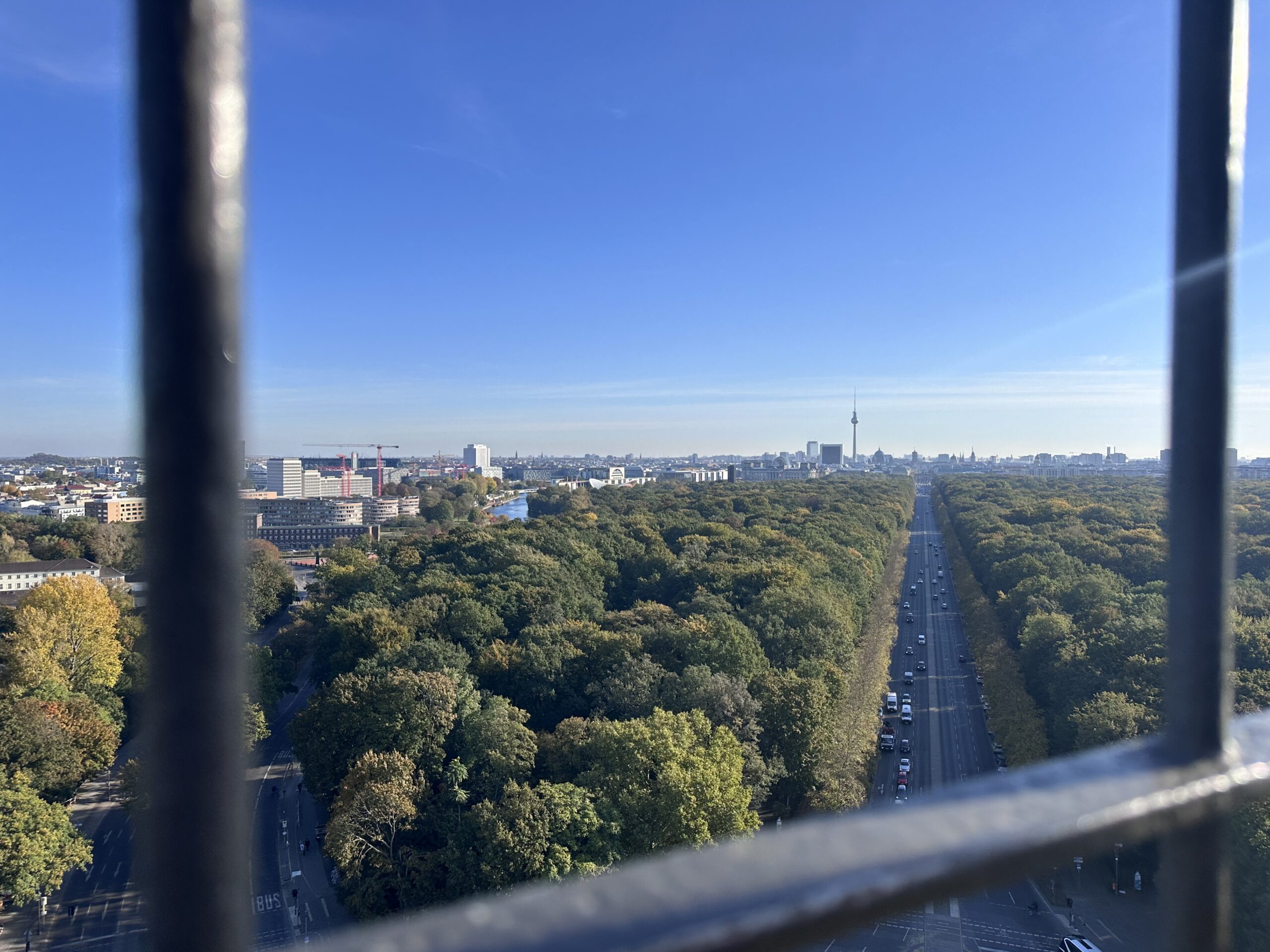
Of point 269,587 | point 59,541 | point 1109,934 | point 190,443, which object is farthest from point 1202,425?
point 59,541

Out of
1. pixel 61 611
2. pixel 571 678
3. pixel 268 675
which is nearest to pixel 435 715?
pixel 571 678

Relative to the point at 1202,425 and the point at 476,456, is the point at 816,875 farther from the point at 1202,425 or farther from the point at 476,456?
the point at 476,456

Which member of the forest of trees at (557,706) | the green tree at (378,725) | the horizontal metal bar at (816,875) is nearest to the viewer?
the horizontal metal bar at (816,875)

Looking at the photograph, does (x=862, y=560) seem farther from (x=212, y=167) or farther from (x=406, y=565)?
(x=212, y=167)

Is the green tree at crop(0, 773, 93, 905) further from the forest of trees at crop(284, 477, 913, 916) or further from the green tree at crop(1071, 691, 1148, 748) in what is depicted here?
the green tree at crop(1071, 691, 1148, 748)

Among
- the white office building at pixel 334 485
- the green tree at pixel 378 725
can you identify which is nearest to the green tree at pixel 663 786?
the green tree at pixel 378 725

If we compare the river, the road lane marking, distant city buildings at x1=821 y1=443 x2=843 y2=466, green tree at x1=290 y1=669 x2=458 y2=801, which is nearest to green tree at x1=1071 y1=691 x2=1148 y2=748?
the road lane marking

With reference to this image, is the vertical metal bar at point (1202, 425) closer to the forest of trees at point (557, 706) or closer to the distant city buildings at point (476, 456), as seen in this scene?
the forest of trees at point (557, 706)
